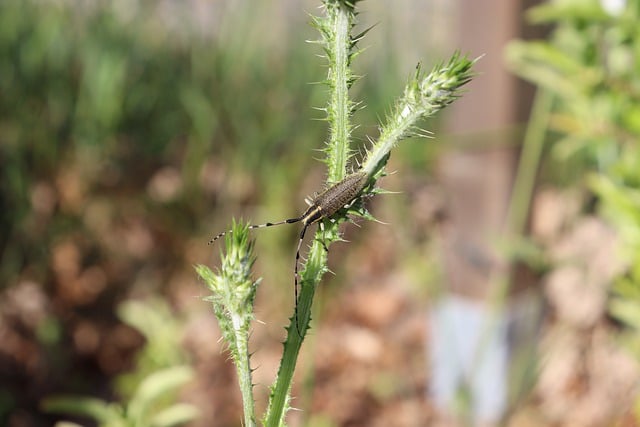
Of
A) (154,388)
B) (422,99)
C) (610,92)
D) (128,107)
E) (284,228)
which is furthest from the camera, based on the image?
(128,107)

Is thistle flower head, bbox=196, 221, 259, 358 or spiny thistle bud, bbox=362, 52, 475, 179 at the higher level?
spiny thistle bud, bbox=362, 52, 475, 179

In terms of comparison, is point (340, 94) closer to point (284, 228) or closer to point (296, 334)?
point (296, 334)

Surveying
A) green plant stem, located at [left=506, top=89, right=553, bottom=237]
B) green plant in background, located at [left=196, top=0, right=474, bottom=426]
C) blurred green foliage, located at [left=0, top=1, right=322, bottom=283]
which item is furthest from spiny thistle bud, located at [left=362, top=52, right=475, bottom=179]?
blurred green foliage, located at [left=0, top=1, right=322, bottom=283]

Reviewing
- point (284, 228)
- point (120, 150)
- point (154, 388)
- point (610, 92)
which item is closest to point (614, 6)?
point (610, 92)

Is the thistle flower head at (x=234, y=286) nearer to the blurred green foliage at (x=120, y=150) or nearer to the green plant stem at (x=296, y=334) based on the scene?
the green plant stem at (x=296, y=334)

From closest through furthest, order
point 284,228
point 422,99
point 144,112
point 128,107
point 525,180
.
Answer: point 422,99, point 525,180, point 284,228, point 128,107, point 144,112

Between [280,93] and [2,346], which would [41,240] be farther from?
[280,93]

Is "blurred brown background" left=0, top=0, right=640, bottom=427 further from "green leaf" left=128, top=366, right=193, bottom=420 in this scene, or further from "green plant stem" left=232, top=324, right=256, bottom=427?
"green plant stem" left=232, top=324, right=256, bottom=427

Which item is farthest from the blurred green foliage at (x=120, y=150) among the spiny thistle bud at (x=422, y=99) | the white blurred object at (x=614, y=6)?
the spiny thistle bud at (x=422, y=99)
